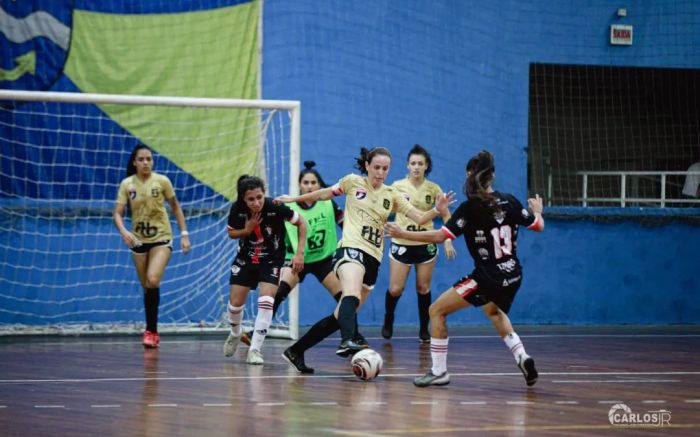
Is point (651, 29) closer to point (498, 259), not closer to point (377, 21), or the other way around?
point (377, 21)

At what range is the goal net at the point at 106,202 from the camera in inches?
625

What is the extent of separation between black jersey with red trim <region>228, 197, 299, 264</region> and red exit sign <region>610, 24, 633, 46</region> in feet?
29.1

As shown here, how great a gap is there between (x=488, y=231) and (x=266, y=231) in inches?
113

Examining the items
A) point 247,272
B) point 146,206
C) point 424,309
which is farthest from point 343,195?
point 247,272

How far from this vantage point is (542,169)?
20.7 m

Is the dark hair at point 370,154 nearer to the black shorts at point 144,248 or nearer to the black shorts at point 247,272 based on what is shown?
the black shorts at point 247,272

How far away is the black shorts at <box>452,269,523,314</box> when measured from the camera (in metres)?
9.66

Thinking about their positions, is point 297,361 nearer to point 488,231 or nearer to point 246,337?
point 488,231

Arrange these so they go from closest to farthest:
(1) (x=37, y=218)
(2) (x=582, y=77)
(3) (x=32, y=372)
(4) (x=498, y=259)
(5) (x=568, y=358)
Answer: (4) (x=498, y=259) → (3) (x=32, y=372) → (5) (x=568, y=358) → (1) (x=37, y=218) → (2) (x=582, y=77)

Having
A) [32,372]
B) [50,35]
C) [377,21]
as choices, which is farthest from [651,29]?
[32,372]

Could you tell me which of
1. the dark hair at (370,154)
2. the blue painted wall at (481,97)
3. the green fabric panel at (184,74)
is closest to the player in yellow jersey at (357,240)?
the dark hair at (370,154)

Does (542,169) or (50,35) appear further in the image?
(542,169)

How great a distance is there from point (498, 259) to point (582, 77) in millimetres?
11132

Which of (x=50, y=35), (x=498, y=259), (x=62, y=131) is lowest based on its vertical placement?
(x=498, y=259)
